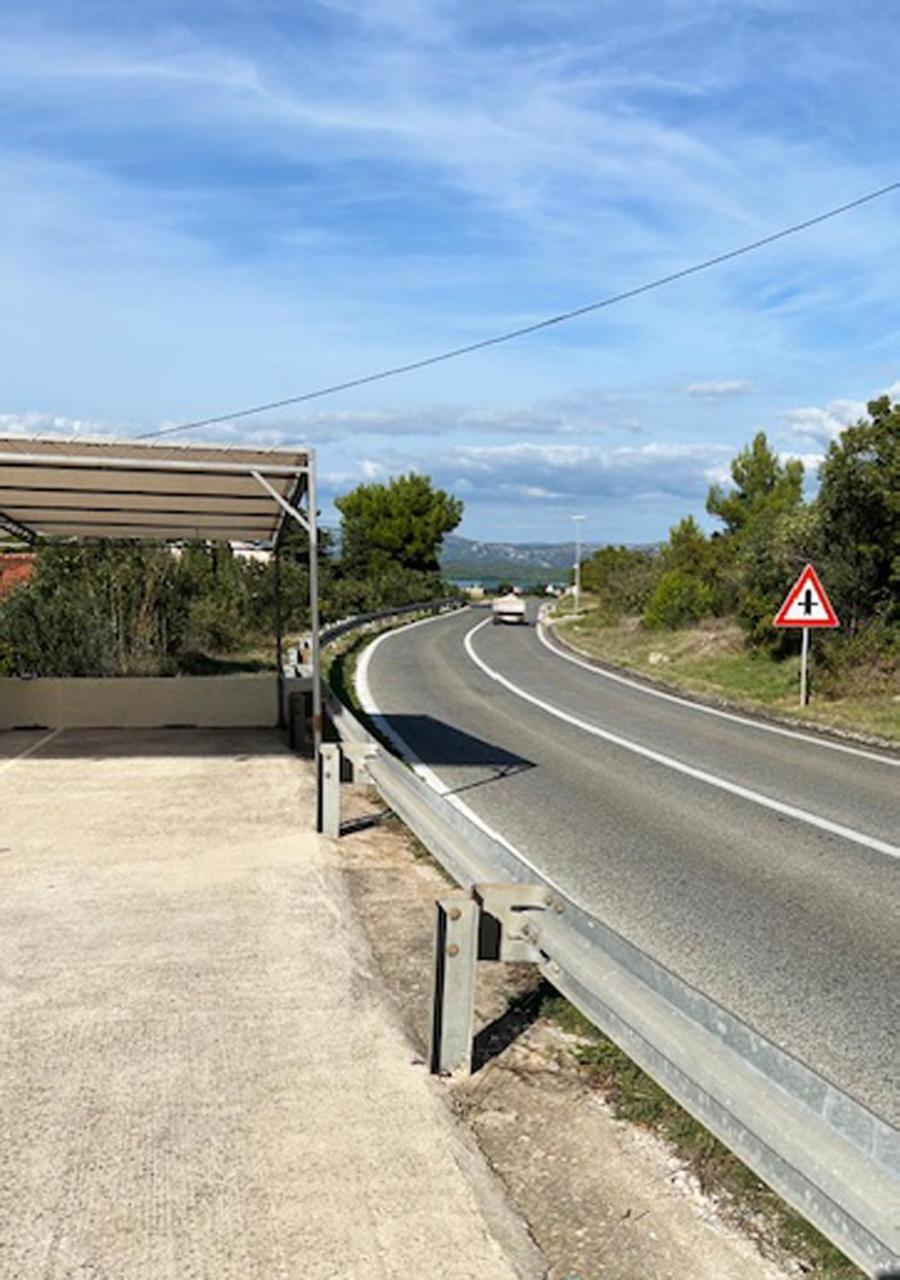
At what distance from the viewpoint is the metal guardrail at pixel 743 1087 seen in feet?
8.27

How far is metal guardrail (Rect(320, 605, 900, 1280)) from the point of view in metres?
2.52

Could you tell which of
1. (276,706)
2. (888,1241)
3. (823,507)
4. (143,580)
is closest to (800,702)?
(823,507)

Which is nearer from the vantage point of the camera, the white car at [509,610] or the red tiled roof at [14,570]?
the red tiled roof at [14,570]

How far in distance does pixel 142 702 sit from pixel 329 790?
814 centimetres

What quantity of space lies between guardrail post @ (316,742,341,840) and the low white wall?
7556mm

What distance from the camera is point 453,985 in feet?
14.6

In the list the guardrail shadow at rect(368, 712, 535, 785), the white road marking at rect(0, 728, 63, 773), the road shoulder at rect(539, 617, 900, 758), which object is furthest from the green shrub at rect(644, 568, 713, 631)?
the white road marking at rect(0, 728, 63, 773)

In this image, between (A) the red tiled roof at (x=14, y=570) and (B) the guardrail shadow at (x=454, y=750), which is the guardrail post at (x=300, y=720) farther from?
(A) the red tiled roof at (x=14, y=570)

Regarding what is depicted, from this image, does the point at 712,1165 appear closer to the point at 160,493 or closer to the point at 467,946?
the point at 467,946

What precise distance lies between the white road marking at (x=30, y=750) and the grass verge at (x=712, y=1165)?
8701 millimetres

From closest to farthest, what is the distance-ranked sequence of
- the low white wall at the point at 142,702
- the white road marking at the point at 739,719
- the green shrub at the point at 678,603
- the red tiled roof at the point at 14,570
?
the white road marking at the point at 739,719 < the low white wall at the point at 142,702 < the red tiled roof at the point at 14,570 < the green shrub at the point at 678,603

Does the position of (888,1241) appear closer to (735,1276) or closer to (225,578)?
(735,1276)

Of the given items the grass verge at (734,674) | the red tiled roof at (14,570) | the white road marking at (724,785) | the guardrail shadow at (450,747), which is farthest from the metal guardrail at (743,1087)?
the red tiled roof at (14,570)

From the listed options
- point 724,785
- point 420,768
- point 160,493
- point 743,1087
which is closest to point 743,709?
point 724,785
